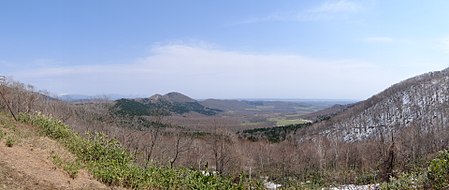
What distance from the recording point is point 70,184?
8.59 m

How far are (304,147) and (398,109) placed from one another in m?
42.8

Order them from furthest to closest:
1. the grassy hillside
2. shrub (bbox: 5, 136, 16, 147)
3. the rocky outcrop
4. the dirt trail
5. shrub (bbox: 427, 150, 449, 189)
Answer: the rocky outcrop < shrub (bbox: 5, 136, 16, 147) < the grassy hillside < the dirt trail < shrub (bbox: 427, 150, 449, 189)

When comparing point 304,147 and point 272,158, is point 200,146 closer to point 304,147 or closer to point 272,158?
point 272,158

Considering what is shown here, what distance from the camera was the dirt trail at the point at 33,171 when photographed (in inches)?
303

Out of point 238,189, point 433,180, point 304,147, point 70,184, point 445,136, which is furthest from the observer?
point 304,147

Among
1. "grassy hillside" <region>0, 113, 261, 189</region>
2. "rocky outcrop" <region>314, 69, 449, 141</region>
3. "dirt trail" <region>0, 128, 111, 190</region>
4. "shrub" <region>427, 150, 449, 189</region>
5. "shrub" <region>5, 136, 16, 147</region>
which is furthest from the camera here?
"rocky outcrop" <region>314, 69, 449, 141</region>

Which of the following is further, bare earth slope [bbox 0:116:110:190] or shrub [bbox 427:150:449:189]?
→ bare earth slope [bbox 0:116:110:190]

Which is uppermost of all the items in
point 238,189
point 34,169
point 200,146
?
point 34,169

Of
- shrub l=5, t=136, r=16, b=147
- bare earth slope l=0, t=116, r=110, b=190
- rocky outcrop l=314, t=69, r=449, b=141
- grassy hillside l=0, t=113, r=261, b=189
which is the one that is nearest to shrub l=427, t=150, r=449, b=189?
grassy hillside l=0, t=113, r=261, b=189

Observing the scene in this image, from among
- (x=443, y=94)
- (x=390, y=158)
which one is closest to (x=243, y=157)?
(x=390, y=158)

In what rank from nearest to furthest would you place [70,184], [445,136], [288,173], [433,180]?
[433,180]
[70,184]
[288,173]
[445,136]

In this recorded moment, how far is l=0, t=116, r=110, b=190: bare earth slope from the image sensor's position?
7.75m

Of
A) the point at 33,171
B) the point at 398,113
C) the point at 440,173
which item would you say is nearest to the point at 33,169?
the point at 33,171

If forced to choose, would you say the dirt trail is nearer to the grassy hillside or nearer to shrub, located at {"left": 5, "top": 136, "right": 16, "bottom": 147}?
shrub, located at {"left": 5, "top": 136, "right": 16, "bottom": 147}
